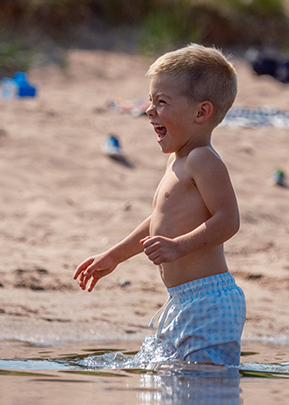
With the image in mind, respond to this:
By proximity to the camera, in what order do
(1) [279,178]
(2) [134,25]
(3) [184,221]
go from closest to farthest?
(3) [184,221] → (1) [279,178] → (2) [134,25]

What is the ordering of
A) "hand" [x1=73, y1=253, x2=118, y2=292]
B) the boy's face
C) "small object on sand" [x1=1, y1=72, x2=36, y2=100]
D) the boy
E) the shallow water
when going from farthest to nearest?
"small object on sand" [x1=1, y1=72, x2=36, y2=100] → "hand" [x1=73, y1=253, x2=118, y2=292] → the boy's face → the boy → the shallow water

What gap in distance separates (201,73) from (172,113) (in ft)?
0.60

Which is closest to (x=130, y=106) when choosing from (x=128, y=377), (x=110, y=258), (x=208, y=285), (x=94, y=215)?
(x=94, y=215)

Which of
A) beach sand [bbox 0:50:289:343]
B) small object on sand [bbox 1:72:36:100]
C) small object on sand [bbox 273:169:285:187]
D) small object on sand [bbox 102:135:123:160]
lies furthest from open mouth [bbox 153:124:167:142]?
small object on sand [bbox 1:72:36:100]

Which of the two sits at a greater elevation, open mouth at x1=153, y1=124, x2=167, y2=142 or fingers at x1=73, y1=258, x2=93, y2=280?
open mouth at x1=153, y1=124, x2=167, y2=142

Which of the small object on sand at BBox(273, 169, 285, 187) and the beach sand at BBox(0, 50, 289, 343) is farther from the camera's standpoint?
the small object on sand at BBox(273, 169, 285, 187)

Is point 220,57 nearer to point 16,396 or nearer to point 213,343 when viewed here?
point 213,343

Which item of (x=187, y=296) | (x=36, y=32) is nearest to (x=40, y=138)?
(x=187, y=296)

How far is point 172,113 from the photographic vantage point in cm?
224

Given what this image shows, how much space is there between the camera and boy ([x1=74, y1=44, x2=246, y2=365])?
83.8 inches

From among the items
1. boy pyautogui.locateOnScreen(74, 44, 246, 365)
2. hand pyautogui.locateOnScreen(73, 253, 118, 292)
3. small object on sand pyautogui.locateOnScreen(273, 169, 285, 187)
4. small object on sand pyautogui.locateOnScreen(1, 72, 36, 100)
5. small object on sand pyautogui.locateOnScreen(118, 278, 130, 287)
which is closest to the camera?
boy pyautogui.locateOnScreen(74, 44, 246, 365)

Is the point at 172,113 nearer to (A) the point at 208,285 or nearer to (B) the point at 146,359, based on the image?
(A) the point at 208,285

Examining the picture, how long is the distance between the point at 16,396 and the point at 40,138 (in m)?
5.04

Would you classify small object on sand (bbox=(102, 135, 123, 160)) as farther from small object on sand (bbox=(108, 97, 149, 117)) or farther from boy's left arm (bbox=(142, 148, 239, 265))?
boy's left arm (bbox=(142, 148, 239, 265))
